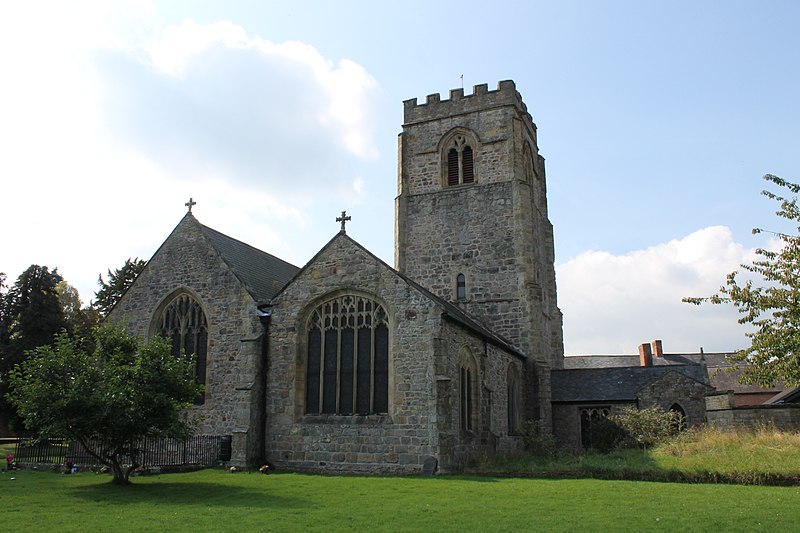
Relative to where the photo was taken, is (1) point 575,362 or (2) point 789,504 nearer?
(2) point 789,504

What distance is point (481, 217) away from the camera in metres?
33.2

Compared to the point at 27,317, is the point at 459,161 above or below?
above

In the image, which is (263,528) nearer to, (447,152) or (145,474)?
(145,474)

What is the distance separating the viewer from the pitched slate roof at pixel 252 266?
2530 centimetres

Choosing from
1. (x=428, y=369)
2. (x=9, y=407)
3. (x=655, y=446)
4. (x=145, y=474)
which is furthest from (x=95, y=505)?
(x=9, y=407)

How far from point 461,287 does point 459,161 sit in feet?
22.1

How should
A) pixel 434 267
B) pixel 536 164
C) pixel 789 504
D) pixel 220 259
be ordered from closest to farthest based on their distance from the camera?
1. pixel 789 504
2. pixel 220 259
3. pixel 434 267
4. pixel 536 164

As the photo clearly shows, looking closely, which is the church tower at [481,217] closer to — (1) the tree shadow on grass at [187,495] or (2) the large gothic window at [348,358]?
(2) the large gothic window at [348,358]

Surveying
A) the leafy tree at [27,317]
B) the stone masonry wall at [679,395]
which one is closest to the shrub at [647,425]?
the stone masonry wall at [679,395]

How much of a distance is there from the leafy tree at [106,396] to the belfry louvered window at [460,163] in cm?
1959

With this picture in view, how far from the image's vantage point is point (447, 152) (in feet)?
116

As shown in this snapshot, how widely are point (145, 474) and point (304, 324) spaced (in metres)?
6.83

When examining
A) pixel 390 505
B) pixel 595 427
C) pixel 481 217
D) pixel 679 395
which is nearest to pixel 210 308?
pixel 390 505

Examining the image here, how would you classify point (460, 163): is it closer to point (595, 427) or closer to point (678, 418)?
point (595, 427)
